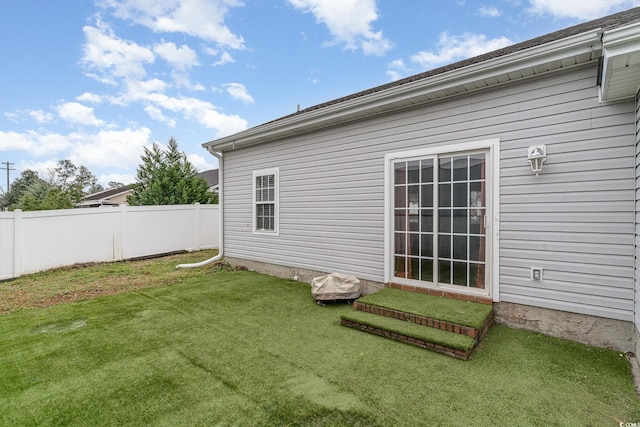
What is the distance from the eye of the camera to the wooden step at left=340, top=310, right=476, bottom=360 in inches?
111

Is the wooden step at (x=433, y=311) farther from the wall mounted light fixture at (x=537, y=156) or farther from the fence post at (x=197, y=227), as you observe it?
the fence post at (x=197, y=227)

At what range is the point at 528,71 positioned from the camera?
3.27 m

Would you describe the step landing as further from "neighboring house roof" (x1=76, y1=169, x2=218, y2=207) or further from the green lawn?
"neighboring house roof" (x1=76, y1=169, x2=218, y2=207)

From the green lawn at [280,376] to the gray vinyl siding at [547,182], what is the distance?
27.0 inches

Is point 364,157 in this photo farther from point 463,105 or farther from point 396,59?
point 396,59

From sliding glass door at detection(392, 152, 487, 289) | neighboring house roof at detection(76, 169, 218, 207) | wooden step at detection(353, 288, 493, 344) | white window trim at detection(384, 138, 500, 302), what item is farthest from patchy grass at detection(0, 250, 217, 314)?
neighboring house roof at detection(76, 169, 218, 207)

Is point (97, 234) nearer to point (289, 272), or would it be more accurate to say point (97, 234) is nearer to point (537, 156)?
point (289, 272)

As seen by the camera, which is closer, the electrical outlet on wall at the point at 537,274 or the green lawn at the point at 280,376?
the green lawn at the point at 280,376

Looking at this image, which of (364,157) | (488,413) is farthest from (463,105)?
(488,413)

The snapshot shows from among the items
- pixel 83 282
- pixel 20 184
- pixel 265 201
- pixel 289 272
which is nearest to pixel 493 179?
pixel 289 272

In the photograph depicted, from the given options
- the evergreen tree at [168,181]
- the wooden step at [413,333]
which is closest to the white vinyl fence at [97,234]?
the evergreen tree at [168,181]

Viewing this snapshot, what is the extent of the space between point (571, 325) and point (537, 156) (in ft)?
6.21

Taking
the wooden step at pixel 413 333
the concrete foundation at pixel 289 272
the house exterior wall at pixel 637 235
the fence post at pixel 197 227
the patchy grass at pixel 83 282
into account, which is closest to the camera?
the house exterior wall at pixel 637 235

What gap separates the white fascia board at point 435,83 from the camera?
9.52 ft
